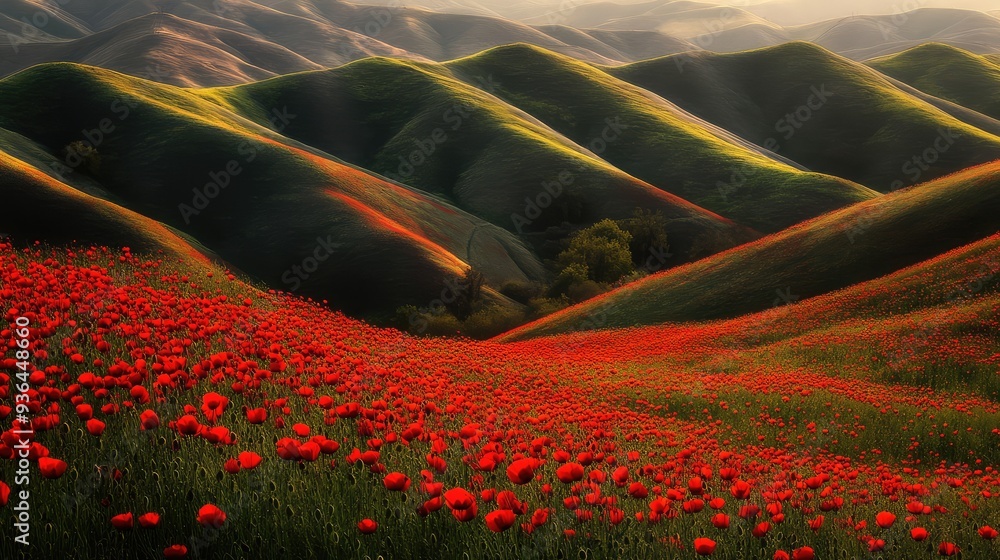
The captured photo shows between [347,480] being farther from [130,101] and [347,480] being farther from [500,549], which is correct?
[130,101]

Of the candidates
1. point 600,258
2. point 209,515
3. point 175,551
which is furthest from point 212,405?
point 600,258

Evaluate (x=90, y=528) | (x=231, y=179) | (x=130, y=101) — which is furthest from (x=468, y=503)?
(x=130, y=101)

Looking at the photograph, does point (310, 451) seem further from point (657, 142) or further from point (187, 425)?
point (657, 142)

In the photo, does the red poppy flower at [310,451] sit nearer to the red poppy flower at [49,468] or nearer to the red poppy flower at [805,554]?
the red poppy flower at [49,468]

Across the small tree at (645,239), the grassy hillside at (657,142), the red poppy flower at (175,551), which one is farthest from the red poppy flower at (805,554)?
the grassy hillside at (657,142)

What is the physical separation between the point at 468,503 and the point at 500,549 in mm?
656

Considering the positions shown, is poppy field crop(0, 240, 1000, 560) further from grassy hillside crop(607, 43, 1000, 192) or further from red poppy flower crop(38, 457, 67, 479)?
grassy hillside crop(607, 43, 1000, 192)

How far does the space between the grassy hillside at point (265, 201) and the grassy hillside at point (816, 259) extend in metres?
16.3

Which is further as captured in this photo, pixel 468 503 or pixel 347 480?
pixel 347 480

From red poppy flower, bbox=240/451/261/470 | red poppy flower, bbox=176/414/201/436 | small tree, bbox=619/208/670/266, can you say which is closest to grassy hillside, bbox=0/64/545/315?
small tree, bbox=619/208/670/266

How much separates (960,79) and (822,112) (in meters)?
65.6

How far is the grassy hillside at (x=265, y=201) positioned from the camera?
5491 cm

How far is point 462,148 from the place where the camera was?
4427 inches

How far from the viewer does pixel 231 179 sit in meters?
67.5
